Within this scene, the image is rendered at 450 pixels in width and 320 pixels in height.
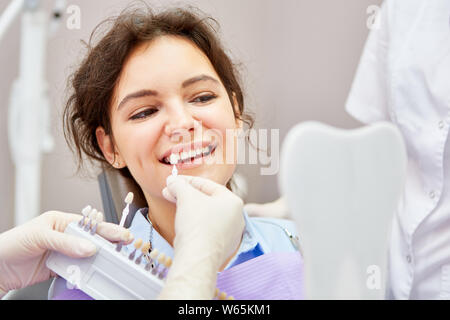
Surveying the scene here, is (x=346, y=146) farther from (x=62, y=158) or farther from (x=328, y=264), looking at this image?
(x=62, y=158)

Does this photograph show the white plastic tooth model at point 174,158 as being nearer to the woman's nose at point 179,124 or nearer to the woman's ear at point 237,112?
the woman's nose at point 179,124

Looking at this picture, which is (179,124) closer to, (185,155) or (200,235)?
(185,155)

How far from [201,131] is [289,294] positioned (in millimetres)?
273

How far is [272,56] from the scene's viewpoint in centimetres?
85

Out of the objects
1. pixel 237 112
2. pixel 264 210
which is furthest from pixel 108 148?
pixel 264 210

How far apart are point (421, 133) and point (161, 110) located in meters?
0.41

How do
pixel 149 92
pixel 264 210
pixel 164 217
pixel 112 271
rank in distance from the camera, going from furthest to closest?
pixel 264 210 → pixel 164 217 → pixel 149 92 → pixel 112 271

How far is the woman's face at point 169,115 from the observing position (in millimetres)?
725

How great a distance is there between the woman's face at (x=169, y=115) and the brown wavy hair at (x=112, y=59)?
25 mm

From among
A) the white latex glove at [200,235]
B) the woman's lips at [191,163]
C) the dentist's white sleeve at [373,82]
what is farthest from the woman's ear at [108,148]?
the dentist's white sleeve at [373,82]

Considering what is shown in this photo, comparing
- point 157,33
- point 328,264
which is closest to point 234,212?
point 328,264

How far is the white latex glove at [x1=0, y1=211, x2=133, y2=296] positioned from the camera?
647 mm

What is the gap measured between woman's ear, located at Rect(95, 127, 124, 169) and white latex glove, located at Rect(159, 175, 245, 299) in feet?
0.74

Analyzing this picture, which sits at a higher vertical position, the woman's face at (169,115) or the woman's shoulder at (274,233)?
the woman's face at (169,115)
